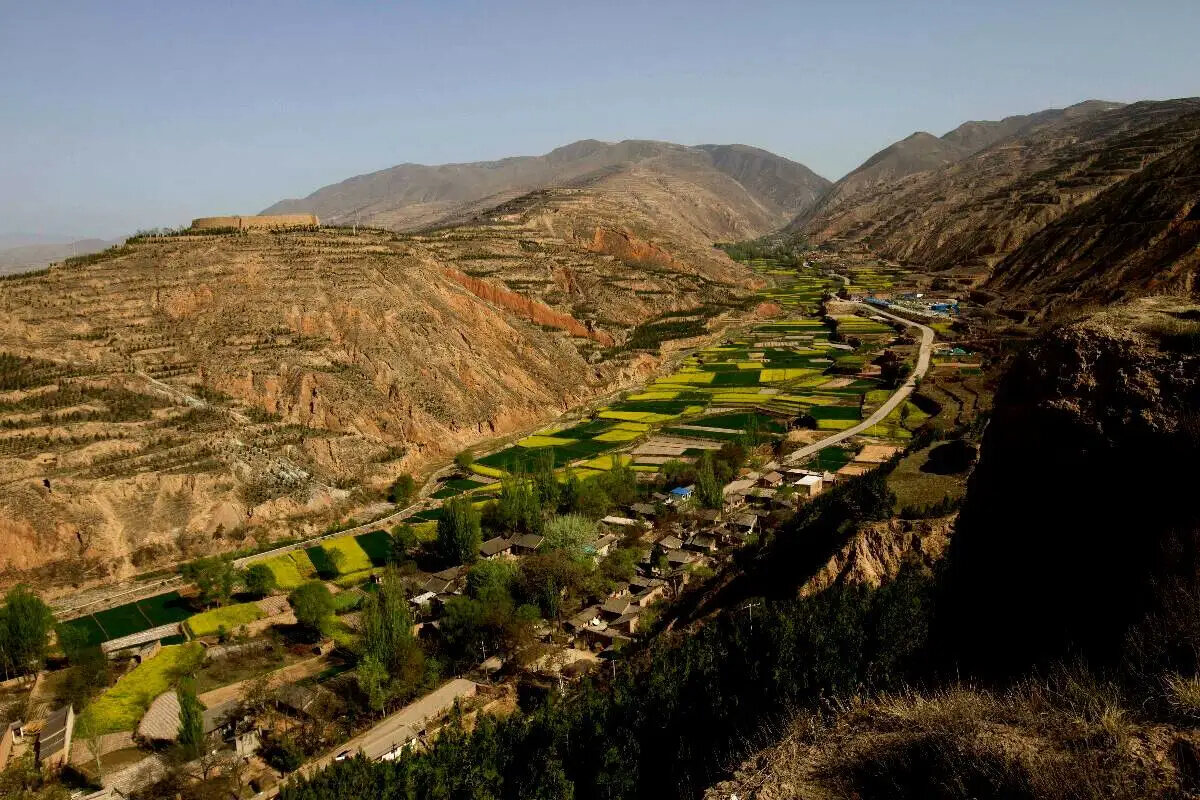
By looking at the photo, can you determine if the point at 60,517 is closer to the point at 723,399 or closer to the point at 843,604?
the point at 843,604

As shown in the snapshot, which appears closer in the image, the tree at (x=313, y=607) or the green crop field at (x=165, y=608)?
the tree at (x=313, y=607)

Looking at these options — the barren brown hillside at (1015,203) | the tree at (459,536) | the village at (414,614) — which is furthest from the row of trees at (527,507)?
the barren brown hillside at (1015,203)

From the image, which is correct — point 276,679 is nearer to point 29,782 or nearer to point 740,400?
point 29,782

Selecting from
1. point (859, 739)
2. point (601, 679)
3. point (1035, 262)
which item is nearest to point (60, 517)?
point (601, 679)

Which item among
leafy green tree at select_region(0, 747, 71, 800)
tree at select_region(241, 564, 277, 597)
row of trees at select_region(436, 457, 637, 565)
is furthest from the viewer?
row of trees at select_region(436, 457, 637, 565)

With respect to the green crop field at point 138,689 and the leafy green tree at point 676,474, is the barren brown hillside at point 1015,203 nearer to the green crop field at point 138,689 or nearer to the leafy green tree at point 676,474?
the leafy green tree at point 676,474

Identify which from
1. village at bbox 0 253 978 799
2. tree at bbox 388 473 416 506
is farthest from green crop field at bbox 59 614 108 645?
tree at bbox 388 473 416 506

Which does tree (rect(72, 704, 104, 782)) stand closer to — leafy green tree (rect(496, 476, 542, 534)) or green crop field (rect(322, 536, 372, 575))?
green crop field (rect(322, 536, 372, 575))
